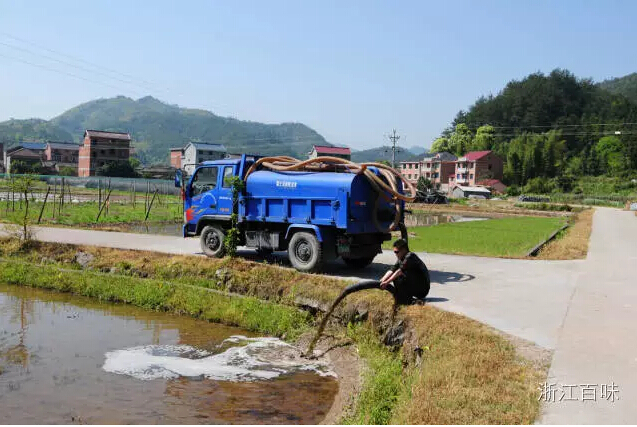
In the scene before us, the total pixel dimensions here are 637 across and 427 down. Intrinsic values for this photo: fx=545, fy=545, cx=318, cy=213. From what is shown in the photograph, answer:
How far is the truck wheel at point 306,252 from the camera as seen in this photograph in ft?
38.7

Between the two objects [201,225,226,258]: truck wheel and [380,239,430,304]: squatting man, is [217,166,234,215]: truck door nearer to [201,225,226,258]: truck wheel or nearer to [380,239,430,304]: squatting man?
[201,225,226,258]: truck wheel

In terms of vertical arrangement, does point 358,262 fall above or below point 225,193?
below

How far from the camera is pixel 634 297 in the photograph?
10141 millimetres

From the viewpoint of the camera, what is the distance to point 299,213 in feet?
39.9

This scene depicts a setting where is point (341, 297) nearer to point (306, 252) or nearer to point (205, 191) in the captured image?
point (306, 252)

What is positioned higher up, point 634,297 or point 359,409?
point 634,297

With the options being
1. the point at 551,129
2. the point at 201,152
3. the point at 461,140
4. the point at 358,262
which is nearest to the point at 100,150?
the point at 201,152

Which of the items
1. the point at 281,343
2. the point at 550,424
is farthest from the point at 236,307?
the point at 550,424

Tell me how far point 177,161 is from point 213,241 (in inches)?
4271

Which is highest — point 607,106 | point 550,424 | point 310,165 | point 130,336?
point 607,106

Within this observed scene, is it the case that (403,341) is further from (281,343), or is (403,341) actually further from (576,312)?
(576,312)

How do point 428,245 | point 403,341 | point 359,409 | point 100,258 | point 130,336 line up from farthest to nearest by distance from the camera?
1. point 428,245
2. point 100,258
3. point 130,336
4. point 403,341
5. point 359,409

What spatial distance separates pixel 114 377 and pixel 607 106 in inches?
5833

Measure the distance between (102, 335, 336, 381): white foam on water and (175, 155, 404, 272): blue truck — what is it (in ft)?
10.2
